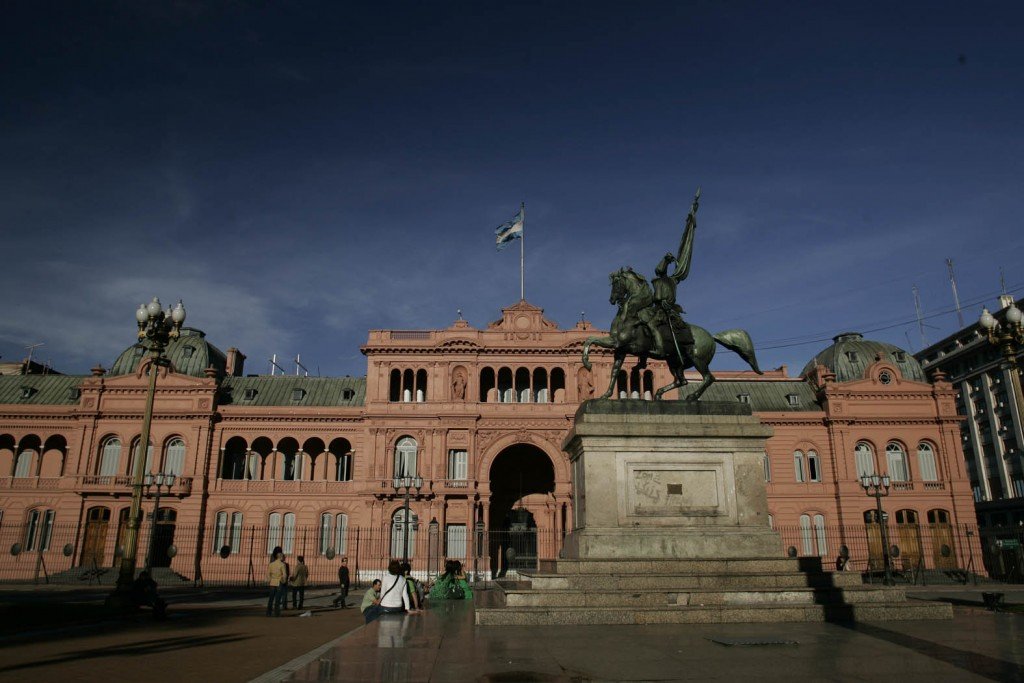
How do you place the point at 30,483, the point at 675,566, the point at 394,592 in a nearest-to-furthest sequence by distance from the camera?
the point at 675,566 < the point at 394,592 < the point at 30,483

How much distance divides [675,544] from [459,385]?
1342 inches

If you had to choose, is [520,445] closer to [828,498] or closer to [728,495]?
[828,498]

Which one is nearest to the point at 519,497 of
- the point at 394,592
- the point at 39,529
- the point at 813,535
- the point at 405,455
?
the point at 405,455

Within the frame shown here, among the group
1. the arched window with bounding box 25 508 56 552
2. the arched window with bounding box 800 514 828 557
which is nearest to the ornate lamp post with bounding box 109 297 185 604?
the arched window with bounding box 25 508 56 552

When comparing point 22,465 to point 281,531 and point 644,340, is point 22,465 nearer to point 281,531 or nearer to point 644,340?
point 281,531

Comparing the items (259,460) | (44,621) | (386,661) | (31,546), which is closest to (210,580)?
(259,460)

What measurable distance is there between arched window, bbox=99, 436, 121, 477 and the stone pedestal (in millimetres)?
41840

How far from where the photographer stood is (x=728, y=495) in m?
14.3

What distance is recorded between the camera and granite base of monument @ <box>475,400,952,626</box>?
11.8 meters

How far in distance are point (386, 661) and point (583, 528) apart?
6.39 meters

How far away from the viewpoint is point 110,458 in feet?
153

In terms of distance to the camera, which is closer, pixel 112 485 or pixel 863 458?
pixel 112 485

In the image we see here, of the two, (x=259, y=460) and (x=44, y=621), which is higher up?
(x=259, y=460)

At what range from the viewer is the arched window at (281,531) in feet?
150
